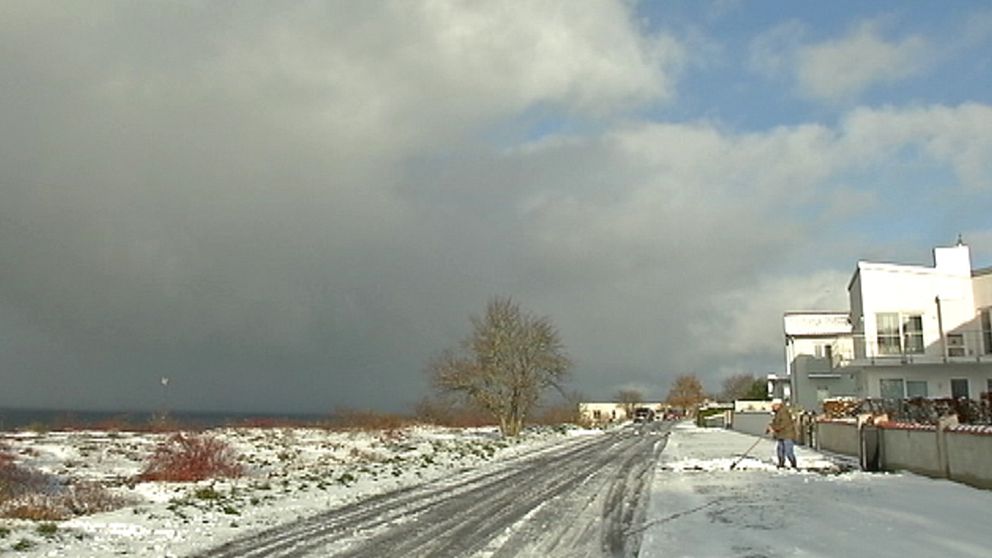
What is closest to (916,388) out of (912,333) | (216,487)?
(912,333)

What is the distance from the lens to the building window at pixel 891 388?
43.3 m

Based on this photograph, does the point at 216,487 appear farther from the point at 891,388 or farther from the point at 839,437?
the point at 891,388

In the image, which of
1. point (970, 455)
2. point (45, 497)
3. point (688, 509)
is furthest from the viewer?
point (45, 497)

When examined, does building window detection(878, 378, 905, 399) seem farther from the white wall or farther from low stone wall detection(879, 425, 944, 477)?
low stone wall detection(879, 425, 944, 477)

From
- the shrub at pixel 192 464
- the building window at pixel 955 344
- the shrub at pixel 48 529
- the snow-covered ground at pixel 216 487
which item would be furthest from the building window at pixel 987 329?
the shrub at pixel 48 529

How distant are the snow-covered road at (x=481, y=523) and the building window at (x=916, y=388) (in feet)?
76.3

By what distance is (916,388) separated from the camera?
43.1 metres

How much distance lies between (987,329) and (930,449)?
76.2 ft

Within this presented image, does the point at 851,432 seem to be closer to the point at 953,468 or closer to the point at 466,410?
the point at 953,468

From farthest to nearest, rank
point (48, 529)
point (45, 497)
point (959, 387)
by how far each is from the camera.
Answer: point (959, 387) < point (45, 497) < point (48, 529)

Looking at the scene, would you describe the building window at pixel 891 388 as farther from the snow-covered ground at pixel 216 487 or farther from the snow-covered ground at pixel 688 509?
the snow-covered ground at pixel 216 487

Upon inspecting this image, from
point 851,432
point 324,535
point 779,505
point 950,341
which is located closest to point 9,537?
point 324,535

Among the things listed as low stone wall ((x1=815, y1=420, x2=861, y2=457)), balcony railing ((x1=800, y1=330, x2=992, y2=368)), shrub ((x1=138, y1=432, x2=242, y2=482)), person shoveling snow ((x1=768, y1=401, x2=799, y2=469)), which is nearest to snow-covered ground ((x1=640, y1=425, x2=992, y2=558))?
person shoveling snow ((x1=768, y1=401, x2=799, y2=469))

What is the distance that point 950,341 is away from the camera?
4184 cm
